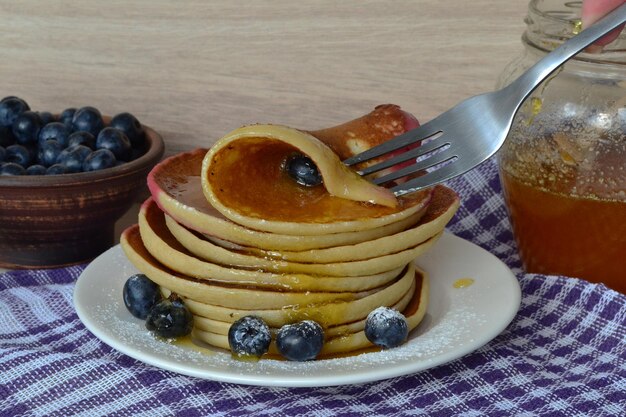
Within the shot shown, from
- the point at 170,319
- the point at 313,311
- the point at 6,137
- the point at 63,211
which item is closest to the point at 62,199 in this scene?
the point at 63,211

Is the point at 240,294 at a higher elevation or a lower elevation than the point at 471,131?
lower

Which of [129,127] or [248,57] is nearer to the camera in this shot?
[129,127]

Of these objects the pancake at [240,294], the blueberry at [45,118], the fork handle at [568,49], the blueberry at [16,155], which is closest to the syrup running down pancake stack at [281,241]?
the pancake at [240,294]

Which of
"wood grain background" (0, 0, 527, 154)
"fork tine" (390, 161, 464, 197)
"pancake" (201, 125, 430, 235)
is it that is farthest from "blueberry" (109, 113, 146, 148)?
"fork tine" (390, 161, 464, 197)

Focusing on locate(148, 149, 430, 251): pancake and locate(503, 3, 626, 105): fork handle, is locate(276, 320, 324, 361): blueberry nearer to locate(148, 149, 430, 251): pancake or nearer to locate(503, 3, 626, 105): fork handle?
locate(148, 149, 430, 251): pancake

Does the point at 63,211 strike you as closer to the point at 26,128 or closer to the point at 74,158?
the point at 74,158

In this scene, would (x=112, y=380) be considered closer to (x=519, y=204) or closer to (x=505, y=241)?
(x=519, y=204)

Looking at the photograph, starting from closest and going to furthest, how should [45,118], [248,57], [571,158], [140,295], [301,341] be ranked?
[301,341], [140,295], [571,158], [45,118], [248,57]

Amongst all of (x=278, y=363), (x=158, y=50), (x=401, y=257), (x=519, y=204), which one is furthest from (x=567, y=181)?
(x=158, y=50)
